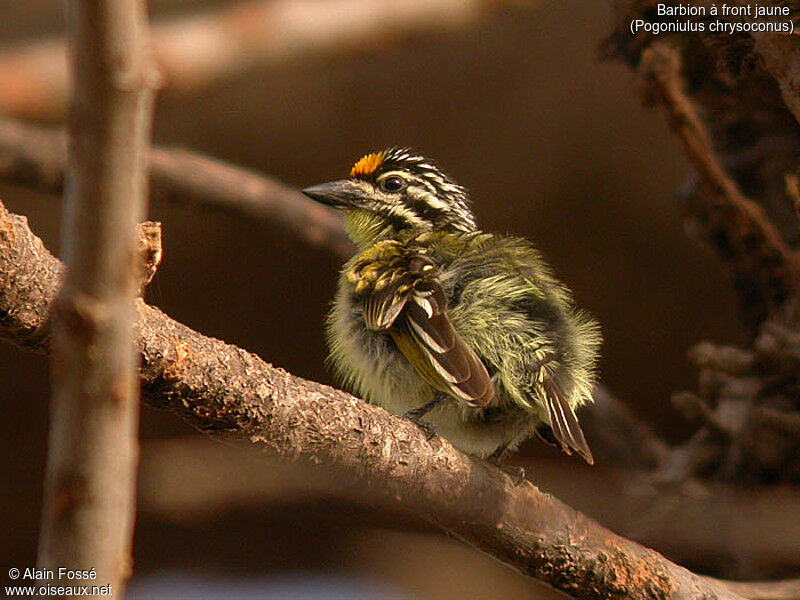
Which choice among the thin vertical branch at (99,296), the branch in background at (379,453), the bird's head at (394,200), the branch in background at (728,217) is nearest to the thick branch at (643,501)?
the branch in background at (379,453)

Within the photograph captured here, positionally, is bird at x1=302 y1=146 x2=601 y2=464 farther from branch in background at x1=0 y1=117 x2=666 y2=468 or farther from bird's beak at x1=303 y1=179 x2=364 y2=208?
branch in background at x1=0 y1=117 x2=666 y2=468

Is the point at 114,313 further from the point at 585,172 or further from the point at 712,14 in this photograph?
the point at 585,172

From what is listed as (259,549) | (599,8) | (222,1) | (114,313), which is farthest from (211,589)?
(114,313)

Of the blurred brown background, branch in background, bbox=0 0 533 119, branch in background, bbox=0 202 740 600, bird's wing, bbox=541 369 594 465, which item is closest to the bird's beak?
branch in background, bbox=0 0 533 119

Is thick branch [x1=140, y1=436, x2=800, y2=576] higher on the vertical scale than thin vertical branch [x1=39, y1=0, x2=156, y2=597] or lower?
higher

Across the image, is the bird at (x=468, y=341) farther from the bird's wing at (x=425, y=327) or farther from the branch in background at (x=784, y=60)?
the branch in background at (x=784, y=60)

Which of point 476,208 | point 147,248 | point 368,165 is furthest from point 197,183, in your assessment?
point 147,248

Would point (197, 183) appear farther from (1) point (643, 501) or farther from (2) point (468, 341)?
(1) point (643, 501)

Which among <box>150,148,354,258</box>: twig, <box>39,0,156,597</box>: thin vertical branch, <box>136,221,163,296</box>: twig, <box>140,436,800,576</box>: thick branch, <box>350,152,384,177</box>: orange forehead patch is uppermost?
<box>150,148,354,258</box>: twig
